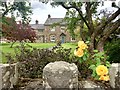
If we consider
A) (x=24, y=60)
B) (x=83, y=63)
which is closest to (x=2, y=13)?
(x=24, y=60)

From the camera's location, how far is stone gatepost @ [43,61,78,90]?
170 centimetres

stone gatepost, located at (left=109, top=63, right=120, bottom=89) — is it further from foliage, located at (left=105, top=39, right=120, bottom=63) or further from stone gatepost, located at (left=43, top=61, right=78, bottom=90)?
foliage, located at (left=105, top=39, right=120, bottom=63)

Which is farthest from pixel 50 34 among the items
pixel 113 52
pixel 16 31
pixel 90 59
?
pixel 90 59

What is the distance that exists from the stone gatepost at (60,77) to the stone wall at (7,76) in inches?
11.2

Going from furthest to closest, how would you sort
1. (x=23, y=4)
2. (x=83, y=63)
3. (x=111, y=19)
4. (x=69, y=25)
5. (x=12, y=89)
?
(x=69, y=25)
(x=111, y=19)
(x=23, y=4)
(x=83, y=63)
(x=12, y=89)

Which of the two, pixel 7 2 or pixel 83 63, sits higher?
pixel 7 2

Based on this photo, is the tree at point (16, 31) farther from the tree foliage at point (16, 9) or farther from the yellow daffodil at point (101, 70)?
the yellow daffodil at point (101, 70)

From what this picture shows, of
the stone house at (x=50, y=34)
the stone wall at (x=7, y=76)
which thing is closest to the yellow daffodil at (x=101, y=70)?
the stone wall at (x=7, y=76)

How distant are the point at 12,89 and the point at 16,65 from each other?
213 mm

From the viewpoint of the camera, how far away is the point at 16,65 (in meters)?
2.01

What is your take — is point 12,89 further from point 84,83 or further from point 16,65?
point 84,83

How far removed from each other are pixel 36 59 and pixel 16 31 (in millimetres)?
2486

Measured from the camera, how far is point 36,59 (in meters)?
2.23

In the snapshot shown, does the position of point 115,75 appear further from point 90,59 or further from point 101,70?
point 90,59
